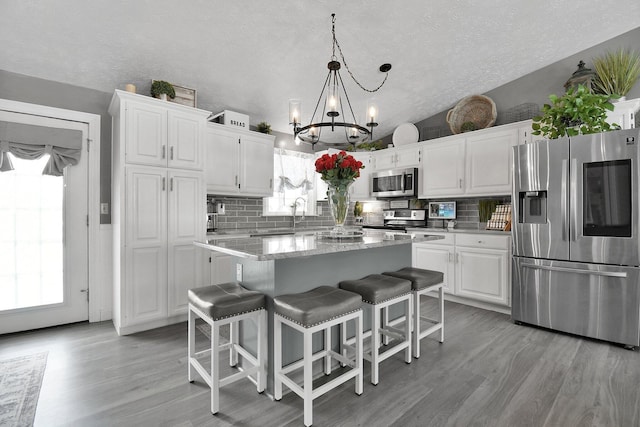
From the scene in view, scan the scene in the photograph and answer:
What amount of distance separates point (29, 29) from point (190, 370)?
2952 millimetres

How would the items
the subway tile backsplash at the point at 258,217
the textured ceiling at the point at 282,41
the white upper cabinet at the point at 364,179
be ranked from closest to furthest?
the textured ceiling at the point at 282,41 < the subway tile backsplash at the point at 258,217 < the white upper cabinet at the point at 364,179

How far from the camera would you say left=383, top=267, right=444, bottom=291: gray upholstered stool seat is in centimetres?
241

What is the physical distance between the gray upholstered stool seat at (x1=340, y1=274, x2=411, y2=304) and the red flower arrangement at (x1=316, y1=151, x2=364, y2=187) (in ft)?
2.46

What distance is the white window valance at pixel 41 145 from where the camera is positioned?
2722mm

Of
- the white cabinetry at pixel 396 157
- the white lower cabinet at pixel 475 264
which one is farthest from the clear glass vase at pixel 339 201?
the white cabinetry at pixel 396 157

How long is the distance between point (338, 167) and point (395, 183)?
2660mm

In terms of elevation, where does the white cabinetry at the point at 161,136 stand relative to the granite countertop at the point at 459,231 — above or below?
above

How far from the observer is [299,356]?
6.77ft

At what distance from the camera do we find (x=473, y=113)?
13.9 ft

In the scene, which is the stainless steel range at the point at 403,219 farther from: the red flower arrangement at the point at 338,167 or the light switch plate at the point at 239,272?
the light switch plate at the point at 239,272

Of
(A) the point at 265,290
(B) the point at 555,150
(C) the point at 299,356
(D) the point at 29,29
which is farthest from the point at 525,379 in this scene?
(D) the point at 29,29

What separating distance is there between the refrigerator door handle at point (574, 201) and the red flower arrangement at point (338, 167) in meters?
2.05

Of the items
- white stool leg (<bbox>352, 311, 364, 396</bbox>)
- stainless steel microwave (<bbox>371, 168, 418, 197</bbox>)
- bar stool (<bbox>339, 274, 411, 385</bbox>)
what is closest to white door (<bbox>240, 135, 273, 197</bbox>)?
stainless steel microwave (<bbox>371, 168, 418, 197</bbox>)

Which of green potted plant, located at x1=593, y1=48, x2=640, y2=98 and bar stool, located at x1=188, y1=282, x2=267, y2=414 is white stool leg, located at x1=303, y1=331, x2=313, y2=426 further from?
green potted plant, located at x1=593, y1=48, x2=640, y2=98
